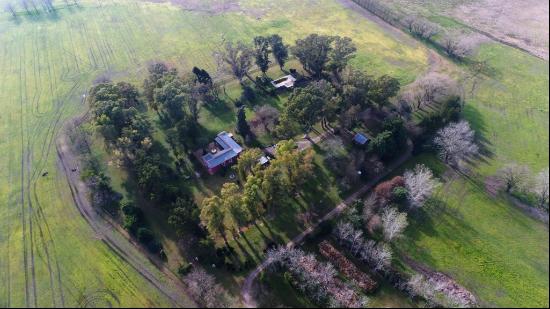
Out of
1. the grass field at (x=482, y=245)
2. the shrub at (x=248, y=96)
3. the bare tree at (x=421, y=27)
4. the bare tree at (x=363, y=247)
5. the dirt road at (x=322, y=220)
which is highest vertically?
the bare tree at (x=421, y=27)

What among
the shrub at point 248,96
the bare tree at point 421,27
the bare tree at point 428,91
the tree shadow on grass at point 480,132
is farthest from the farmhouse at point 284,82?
the bare tree at point 421,27

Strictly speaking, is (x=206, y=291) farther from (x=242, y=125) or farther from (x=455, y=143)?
(x=455, y=143)

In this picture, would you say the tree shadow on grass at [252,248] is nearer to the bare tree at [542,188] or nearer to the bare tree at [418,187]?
the bare tree at [418,187]

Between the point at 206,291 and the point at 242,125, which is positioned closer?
the point at 206,291

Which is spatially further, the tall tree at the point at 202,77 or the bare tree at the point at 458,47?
the bare tree at the point at 458,47

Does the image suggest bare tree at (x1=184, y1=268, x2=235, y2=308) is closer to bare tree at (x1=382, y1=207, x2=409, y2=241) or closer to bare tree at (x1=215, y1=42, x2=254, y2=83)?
bare tree at (x1=382, y1=207, x2=409, y2=241)

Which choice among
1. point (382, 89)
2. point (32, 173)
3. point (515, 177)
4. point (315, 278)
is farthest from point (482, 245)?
point (32, 173)
